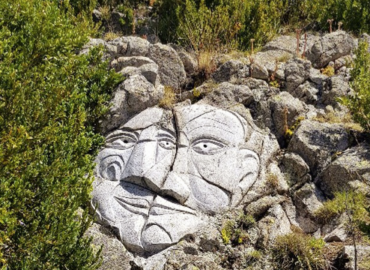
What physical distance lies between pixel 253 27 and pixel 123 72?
414cm

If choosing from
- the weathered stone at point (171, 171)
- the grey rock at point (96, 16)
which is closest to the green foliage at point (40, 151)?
the weathered stone at point (171, 171)

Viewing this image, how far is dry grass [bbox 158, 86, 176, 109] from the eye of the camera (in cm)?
901

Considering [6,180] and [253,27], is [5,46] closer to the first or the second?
[6,180]

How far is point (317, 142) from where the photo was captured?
851 centimetres

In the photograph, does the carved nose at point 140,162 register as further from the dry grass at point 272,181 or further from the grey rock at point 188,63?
the grey rock at point 188,63

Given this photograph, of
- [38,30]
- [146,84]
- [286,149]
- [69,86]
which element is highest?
[38,30]

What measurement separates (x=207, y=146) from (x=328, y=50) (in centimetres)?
432

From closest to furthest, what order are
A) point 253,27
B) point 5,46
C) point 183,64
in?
point 5,46 < point 183,64 < point 253,27

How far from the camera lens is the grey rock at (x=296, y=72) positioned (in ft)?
32.2

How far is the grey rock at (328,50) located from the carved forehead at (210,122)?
318 centimetres

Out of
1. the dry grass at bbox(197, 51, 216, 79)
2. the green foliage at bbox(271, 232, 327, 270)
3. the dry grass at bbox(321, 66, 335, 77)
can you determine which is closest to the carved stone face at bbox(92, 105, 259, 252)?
the green foliage at bbox(271, 232, 327, 270)

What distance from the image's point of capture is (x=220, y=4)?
40.7 ft

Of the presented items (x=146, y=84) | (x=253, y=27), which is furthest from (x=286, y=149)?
(x=253, y=27)

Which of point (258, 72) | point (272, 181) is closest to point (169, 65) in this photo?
point (258, 72)
